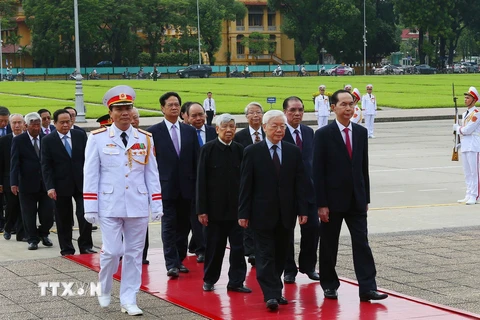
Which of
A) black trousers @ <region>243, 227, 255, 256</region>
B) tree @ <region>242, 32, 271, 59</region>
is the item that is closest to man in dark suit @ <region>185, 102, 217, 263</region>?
black trousers @ <region>243, 227, 255, 256</region>

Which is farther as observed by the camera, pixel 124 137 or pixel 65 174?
pixel 65 174

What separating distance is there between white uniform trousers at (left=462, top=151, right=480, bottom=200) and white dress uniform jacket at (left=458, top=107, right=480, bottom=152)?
10 cm

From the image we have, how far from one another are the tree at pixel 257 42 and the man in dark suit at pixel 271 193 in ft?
340

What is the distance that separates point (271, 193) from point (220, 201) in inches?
34.0

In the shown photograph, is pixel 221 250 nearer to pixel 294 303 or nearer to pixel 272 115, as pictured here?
pixel 294 303

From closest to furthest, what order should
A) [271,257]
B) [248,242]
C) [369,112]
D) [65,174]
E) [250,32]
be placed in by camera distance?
[271,257] < [248,242] < [65,174] < [369,112] < [250,32]

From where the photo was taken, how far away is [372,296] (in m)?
8.42

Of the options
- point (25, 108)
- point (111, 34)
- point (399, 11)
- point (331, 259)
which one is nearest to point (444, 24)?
point (399, 11)

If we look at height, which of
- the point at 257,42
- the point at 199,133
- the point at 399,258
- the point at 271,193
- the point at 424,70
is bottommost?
the point at 399,258

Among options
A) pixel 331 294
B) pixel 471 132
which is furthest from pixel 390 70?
pixel 331 294

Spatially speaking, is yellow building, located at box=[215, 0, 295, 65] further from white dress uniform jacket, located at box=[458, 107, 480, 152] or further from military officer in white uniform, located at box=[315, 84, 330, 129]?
white dress uniform jacket, located at box=[458, 107, 480, 152]

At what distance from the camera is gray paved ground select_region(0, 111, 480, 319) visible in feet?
27.9

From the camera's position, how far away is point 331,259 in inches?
342

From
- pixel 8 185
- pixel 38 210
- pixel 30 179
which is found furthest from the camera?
pixel 8 185
